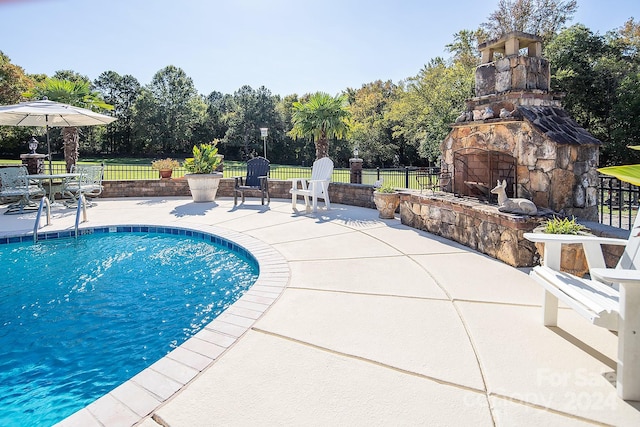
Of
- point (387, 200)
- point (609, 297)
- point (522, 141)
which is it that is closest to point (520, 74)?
point (522, 141)

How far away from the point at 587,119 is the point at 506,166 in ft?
46.7

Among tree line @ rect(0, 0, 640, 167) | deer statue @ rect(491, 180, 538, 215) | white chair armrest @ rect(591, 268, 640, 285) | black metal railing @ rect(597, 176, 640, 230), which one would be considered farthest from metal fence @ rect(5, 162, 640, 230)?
white chair armrest @ rect(591, 268, 640, 285)

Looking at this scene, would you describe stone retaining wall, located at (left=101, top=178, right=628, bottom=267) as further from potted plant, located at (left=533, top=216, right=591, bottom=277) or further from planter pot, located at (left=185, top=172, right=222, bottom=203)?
planter pot, located at (left=185, top=172, right=222, bottom=203)

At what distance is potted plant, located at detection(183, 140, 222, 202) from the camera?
8312mm

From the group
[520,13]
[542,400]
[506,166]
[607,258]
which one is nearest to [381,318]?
[542,400]

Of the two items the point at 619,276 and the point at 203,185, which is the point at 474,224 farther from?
the point at 203,185

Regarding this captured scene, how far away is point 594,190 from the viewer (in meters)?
4.05

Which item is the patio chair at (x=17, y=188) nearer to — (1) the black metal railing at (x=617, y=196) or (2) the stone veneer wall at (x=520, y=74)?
(2) the stone veneer wall at (x=520, y=74)

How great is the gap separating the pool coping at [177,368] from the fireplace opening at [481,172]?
3.01m

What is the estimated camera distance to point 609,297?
1948 mm

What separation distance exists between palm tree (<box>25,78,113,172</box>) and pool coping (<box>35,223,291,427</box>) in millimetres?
9171

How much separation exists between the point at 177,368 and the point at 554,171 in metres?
4.01

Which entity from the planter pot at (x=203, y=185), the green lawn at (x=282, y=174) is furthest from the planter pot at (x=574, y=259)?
the planter pot at (x=203, y=185)

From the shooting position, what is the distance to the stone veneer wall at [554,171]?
3.92 metres
